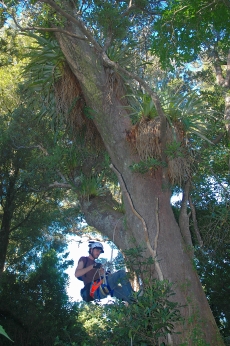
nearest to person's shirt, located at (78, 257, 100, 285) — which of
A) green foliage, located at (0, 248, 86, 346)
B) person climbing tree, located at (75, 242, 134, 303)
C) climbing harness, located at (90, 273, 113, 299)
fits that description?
person climbing tree, located at (75, 242, 134, 303)

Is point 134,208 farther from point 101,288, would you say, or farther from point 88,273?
A: point 88,273

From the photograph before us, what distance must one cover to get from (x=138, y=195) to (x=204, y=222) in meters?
2.16

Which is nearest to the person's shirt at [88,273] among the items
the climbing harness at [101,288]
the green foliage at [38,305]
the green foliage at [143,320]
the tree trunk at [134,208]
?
the climbing harness at [101,288]

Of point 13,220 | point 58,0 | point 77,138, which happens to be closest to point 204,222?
point 77,138

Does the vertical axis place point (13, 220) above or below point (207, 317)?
above

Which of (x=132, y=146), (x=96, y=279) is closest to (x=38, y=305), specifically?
(x=96, y=279)

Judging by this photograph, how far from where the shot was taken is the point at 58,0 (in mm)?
6688

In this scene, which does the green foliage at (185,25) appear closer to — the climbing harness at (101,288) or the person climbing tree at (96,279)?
the person climbing tree at (96,279)

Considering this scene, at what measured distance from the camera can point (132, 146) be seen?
5.89 meters

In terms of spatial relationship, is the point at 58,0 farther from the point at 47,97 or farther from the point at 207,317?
the point at 207,317

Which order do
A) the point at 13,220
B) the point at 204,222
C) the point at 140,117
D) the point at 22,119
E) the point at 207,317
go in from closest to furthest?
the point at 207,317 < the point at 140,117 < the point at 204,222 < the point at 22,119 < the point at 13,220

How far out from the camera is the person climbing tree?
5.32m

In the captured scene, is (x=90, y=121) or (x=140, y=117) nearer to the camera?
(x=140, y=117)

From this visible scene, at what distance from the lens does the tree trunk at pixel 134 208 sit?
450cm
